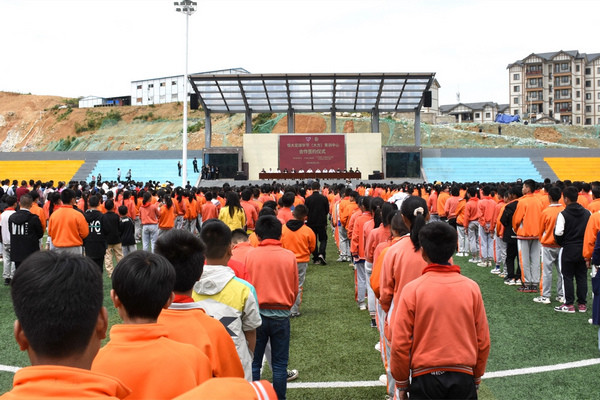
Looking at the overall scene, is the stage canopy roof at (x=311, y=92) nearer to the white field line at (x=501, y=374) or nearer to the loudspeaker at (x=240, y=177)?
the loudspeaker at (x=240, y=177)

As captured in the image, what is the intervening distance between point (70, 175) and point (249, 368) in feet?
130

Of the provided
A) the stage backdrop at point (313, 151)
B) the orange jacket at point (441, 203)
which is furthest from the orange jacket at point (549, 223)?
the stage backdrop at point (313, 151)

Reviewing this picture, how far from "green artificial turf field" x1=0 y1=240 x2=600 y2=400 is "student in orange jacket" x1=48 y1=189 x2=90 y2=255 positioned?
4.14 feet

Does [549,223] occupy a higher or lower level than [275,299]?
higher

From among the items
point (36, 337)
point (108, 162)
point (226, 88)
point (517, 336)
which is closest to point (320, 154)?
point (226, 88)

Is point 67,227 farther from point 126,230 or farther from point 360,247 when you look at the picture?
point 360,247

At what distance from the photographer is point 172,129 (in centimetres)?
7025

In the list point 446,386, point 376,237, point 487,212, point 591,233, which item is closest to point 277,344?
point 446,386

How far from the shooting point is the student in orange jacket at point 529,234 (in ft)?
28.2

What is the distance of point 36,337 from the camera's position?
149 centimetres

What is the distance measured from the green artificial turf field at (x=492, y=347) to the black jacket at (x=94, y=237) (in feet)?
4.92

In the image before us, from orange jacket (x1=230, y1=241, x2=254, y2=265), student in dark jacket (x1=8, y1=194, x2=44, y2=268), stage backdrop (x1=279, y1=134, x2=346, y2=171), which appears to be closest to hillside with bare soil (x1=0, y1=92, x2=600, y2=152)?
stage backdrop (x1=279, y1=134, x2=346, y2=171)

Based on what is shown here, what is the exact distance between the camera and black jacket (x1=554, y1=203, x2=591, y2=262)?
7410mm

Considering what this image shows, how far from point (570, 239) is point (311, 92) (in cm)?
2991
